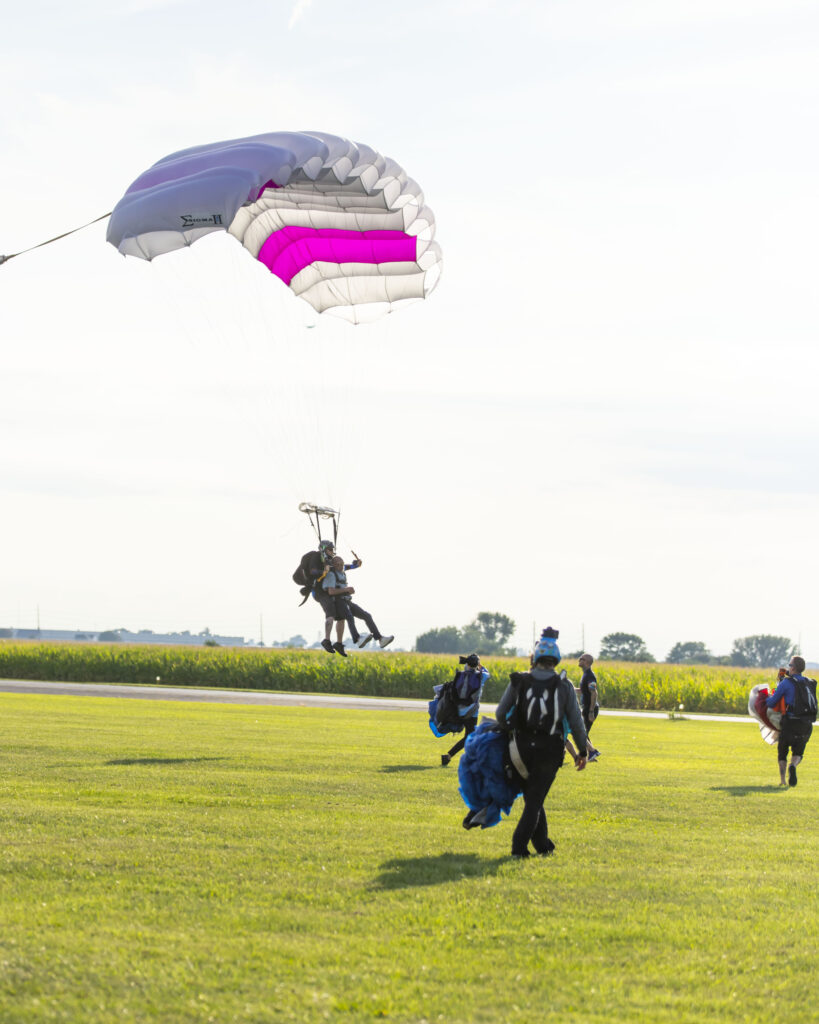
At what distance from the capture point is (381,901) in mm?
8414

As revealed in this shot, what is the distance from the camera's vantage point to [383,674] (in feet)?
173

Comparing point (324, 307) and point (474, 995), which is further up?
point (324, 307)

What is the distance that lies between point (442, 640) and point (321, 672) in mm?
131449

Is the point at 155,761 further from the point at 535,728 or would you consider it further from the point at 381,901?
the point at 381,901

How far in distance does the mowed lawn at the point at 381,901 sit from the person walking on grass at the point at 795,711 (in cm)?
109

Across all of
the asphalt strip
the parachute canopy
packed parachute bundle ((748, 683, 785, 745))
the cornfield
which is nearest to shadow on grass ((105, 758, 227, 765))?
the parachute canopy

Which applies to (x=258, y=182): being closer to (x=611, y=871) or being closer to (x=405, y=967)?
(x=611, y=871)

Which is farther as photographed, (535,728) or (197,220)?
(197,220)

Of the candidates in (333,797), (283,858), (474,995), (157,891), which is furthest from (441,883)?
(333,797)

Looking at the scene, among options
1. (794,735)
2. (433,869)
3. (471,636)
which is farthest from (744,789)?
(471,636)

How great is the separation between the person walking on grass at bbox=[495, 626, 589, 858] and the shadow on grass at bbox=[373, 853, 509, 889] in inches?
18.1

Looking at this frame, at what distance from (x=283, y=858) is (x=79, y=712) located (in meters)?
20.6

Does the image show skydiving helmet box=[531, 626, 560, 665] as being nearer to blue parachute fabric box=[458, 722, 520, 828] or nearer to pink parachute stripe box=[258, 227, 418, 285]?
blue parachute fabric box=[458, 722, 520, 828]

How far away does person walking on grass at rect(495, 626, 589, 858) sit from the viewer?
34.2ft
